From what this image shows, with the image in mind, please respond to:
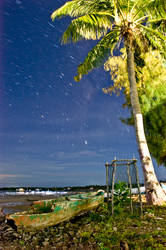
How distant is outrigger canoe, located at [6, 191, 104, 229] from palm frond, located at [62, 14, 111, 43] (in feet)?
35.1

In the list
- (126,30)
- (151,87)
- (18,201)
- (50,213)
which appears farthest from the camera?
(18,201)

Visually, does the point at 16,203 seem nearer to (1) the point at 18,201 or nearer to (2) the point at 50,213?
(1) the point at 18,201

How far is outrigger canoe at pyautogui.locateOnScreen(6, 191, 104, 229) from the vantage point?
647 cm

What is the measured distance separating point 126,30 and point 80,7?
11.3 feet

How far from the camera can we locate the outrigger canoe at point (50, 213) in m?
6.47

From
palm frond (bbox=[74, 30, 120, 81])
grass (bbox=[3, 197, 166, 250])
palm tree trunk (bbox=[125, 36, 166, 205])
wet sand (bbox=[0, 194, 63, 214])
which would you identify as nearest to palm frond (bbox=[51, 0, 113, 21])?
palm frond (bbox=[74, 30, 120, 81])

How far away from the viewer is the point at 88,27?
13.7m

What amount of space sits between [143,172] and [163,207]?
1971mm

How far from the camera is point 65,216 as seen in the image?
25.6 feet

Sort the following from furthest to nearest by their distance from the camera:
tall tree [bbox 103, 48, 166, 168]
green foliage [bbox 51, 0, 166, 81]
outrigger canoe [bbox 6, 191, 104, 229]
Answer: tall tree [bbox 103, 48, 166, 168] → green foliage [bbox 51, 0, 166, 81] → outrigger canoe [bbox 6, 191, 104, 229]

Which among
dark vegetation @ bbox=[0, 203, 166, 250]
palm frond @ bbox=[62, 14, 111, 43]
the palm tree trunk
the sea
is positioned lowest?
the sea

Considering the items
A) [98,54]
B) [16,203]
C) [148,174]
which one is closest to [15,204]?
[16,203]

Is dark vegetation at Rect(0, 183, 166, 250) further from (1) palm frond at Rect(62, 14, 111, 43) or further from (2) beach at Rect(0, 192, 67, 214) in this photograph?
(1) palm frond at Rect(62, 14, 111, 43)

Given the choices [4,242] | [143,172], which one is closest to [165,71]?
[143,172]
